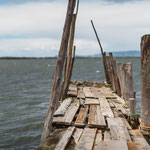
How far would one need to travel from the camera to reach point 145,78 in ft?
16.4

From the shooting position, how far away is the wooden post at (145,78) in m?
4.89

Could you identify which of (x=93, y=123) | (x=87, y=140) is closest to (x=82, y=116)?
(x=93, y=123)

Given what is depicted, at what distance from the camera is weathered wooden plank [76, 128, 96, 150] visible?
438 cm

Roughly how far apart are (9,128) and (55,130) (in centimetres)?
454

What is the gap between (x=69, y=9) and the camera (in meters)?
5.66

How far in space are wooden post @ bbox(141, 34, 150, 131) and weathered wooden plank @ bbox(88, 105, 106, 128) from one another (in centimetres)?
92

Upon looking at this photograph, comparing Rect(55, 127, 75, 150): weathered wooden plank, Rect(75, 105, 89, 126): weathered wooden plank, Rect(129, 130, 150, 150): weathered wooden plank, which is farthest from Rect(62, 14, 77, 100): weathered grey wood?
Rect(129, 130, 150, 150): weathered wooden plank

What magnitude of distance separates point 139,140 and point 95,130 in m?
0.95

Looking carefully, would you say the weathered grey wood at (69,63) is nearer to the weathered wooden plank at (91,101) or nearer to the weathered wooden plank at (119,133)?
the weathered wooden plank at (91,101)

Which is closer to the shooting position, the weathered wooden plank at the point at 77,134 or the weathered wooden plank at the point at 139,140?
the weathered wooden plank at the point at 139,140

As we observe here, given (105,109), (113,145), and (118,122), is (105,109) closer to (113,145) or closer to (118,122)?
(118,122)

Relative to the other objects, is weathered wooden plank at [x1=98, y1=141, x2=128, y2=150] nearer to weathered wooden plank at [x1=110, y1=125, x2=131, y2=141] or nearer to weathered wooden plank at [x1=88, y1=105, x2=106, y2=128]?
weathered wooden plank at [x1=110, y1=125, x2=131, y2=141]

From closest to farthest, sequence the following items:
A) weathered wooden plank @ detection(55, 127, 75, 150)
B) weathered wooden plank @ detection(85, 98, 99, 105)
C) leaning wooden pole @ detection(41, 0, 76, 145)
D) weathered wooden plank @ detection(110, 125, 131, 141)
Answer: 1. weathered wooden plank @ detection(55, 127, 75, 150)
2. weathered wooden plank @ detection(110, 125, 131, 141)
3. leaning wooden pole @ detection(41, 0, 76, 145)
4. weathered wooden plank @ detection(85, 98, 99, 105)

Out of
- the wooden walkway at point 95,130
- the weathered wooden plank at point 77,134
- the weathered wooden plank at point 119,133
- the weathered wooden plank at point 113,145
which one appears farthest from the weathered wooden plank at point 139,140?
the weathered wooden plank at point 77,134
